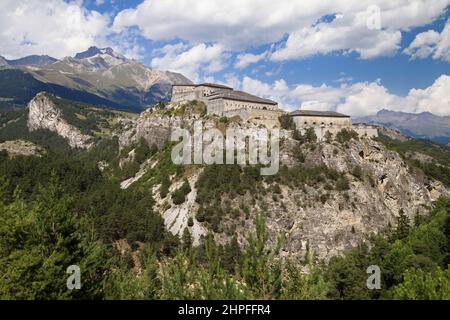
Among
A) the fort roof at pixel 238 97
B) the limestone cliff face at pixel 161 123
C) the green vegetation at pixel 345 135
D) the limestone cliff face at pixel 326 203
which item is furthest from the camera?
the limestone cliff face at pixel 161 123

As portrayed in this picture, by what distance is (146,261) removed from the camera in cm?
3061

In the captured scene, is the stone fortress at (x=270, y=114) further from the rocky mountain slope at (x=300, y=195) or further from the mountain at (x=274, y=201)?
the rocky mountain slope at (x=300, y=195)

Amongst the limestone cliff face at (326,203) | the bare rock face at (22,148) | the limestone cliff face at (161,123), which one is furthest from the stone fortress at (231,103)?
the bare rock face at (22,148)

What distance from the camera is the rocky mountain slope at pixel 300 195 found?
93.5m

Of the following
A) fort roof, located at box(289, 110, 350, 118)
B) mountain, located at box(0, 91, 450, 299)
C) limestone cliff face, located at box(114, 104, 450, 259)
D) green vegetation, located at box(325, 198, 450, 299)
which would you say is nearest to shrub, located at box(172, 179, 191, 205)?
mountain, located at box(0, 91, 450, 299)

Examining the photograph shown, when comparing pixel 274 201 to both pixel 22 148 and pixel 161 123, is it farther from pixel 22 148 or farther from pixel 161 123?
pixel 22 148

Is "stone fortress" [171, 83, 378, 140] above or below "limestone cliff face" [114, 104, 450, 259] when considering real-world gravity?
above

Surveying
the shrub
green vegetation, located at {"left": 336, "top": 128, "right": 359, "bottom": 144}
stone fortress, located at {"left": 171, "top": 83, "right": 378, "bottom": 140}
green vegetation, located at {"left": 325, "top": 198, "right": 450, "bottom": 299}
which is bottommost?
green vegetation, located at {"left": 325, "top": 198, "right": 450, "bottom": 299}

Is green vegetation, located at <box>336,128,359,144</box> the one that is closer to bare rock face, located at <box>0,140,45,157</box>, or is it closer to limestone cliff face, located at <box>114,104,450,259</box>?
limestone cliff face, located at <box>114,104,450,259</box>

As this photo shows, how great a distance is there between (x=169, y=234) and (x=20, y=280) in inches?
2493

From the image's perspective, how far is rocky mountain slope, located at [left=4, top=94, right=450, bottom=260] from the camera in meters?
93.5

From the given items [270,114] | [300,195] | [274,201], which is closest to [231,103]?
[270,114]
